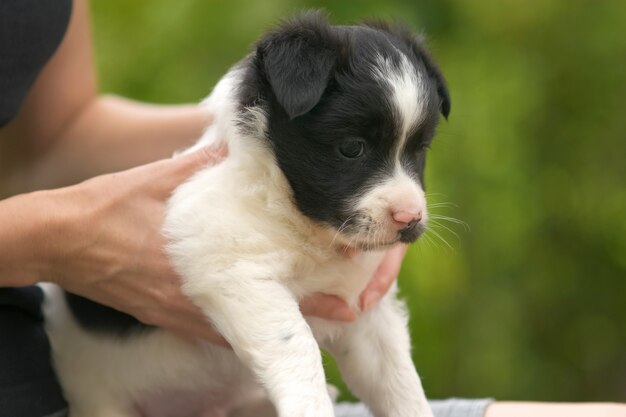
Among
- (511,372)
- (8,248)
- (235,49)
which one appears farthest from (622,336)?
(8,248)

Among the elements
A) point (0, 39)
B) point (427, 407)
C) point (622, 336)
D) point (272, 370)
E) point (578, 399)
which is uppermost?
point (0, 39)

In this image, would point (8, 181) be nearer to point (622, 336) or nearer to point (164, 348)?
point (164, 348)

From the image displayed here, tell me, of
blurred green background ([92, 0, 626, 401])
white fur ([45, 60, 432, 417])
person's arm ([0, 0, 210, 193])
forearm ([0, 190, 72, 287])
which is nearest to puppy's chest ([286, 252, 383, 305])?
white fur ([45, 60, 432, 417])

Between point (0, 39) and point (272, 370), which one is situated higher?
point (0, 39)

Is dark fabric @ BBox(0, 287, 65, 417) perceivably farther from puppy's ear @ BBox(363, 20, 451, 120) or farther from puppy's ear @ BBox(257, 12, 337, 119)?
puppy's ear @ BBox(363, 20, 451, 120)

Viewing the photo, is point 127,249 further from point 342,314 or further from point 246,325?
point 342,314

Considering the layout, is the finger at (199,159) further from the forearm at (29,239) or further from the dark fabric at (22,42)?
the dark fabric at (22,42)

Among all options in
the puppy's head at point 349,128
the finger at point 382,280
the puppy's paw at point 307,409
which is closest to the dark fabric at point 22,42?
the puppy's head at point 349,128
